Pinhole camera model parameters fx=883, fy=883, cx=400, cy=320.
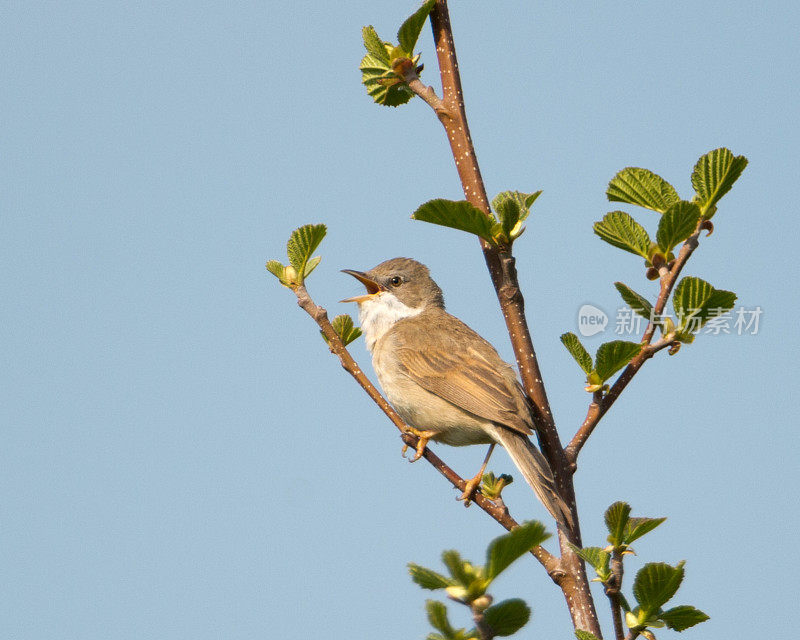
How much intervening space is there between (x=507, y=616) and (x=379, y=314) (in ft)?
18.5

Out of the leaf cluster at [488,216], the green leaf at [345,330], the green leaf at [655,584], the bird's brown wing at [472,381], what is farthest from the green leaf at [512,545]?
the bird's brown wing at [472,381]

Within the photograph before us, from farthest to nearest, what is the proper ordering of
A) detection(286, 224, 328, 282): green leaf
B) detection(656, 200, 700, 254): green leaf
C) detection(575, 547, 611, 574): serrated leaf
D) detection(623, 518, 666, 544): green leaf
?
detection(286, 224, 328, 282): green leaf < detection(656, 200, 700, 254): green leaf < detection(623, 518, 666, 544): green leaf < detection(575, 547, 611, 574): serrated leaf

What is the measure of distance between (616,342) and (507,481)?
0.96 metres

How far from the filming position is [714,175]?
2.84 meters

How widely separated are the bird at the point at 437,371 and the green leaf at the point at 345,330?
1.10m

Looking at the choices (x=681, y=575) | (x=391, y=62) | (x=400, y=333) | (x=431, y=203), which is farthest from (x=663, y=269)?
(x=400, y=333)

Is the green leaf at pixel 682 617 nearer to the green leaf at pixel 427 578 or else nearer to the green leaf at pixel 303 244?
the green leaf at pixel 427 578

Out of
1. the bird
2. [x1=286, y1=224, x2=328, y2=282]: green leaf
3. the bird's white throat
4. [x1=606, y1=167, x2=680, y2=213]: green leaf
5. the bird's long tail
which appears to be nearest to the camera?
[x1=606, y1=167, x2=680, y2=213]: green leaf

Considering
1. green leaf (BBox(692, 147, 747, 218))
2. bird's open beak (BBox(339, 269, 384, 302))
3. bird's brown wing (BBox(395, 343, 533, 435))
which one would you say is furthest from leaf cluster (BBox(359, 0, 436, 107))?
bird's open beak (BBox(339, 269, 384, 302))

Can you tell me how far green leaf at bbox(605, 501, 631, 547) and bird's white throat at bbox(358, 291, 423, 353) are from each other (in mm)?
4897

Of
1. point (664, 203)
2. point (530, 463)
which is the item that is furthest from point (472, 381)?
point (664, 203)

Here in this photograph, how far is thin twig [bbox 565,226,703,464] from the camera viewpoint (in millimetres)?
2961

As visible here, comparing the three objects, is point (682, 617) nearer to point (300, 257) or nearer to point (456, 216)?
point (456, 216)

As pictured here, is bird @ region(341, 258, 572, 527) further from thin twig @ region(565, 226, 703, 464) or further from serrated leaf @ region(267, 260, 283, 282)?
serrated leaf @ region(267, 260, 283, 282)
